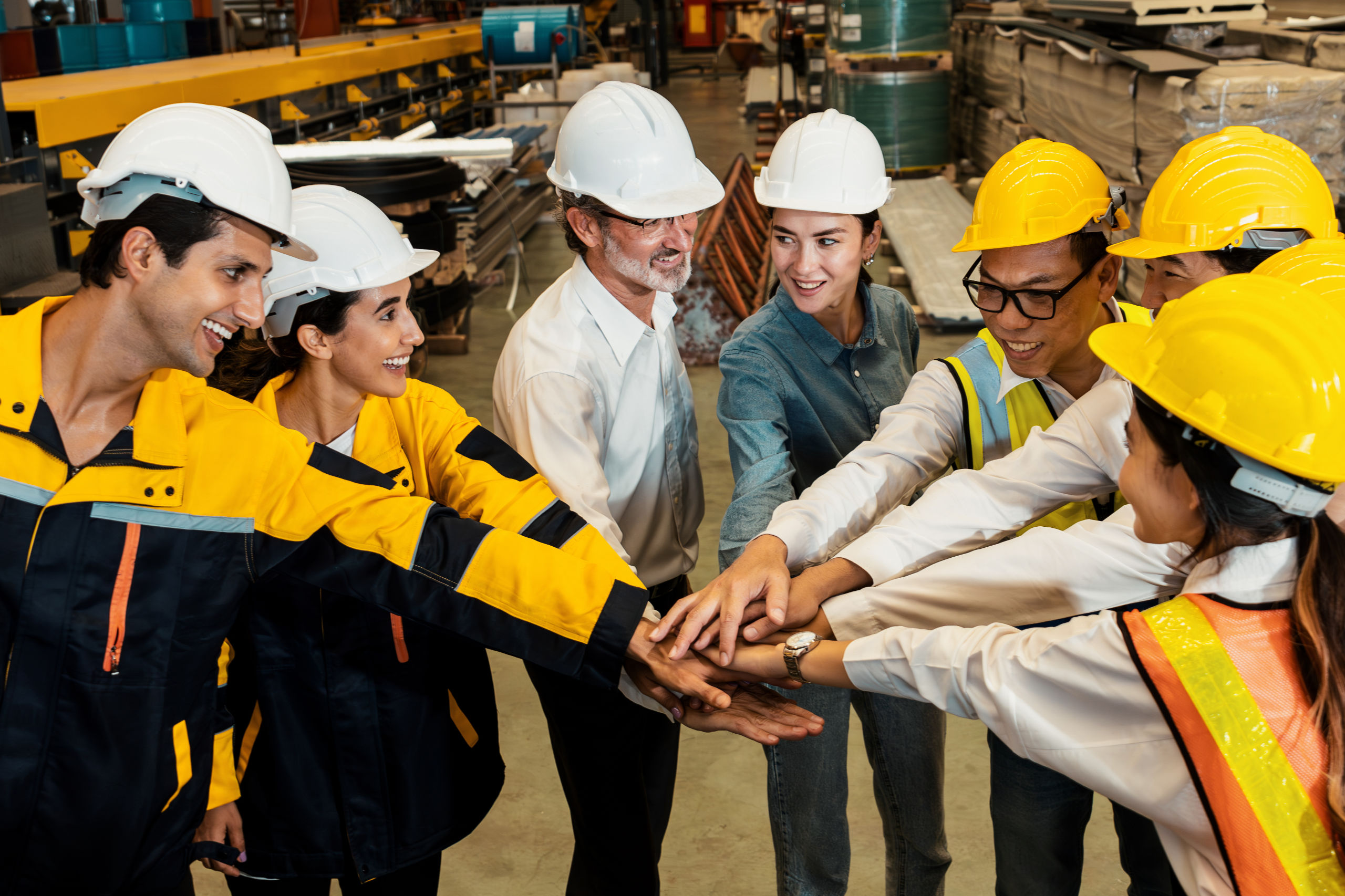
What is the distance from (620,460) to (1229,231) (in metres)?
1.29

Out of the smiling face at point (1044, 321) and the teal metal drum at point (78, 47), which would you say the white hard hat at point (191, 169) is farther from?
the teal metal drum at point (78, 47)

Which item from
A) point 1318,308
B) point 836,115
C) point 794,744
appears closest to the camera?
point 1318,308

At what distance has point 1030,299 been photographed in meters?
2.03

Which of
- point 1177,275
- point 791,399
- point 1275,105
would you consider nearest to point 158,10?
point 1275,105

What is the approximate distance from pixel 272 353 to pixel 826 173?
122cm

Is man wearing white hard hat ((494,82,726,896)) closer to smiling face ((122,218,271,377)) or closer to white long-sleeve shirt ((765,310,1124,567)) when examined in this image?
white long-sleeve shirt ((765,310,1124,567))

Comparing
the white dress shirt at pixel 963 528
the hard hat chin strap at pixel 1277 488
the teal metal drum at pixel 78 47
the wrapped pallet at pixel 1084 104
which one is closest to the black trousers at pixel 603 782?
the white dress shirt at pixel 963 528

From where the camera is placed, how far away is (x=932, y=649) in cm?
147

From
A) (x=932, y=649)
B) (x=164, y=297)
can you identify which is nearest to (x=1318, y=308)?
(x=932, y=649)

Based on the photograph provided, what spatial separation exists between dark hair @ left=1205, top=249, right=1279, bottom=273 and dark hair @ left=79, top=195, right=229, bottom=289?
1.84 m

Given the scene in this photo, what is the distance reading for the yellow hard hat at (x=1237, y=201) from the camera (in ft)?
6.65

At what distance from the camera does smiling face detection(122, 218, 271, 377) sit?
58.1 inches

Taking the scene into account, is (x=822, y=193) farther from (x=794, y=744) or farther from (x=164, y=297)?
(x=164, y=297)

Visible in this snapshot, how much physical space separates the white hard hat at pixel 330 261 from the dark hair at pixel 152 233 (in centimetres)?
31
